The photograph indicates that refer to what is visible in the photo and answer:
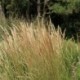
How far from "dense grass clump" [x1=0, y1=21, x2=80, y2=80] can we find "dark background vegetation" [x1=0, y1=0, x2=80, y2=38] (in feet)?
13.0

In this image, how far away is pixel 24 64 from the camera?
5359 millimetres

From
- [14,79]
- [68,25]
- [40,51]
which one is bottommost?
[68,25]

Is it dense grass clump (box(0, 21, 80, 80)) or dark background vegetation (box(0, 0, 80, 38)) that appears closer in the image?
dense grass clump (box(0, 21, 80, 80))

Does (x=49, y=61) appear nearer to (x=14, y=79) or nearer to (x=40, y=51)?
(x=40, y=51)

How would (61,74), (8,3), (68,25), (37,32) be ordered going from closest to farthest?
(61,74) < (37,32) < (68,25) < (8,3)

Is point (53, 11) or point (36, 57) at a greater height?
point (36, 57)

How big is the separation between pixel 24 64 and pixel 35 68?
1.06ft

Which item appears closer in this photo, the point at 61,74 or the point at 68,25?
the point at 61,74

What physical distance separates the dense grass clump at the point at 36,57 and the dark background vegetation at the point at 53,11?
156 inches

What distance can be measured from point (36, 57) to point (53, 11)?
16.6ft

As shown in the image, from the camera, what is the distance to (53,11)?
10.1m

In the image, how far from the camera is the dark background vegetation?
980 centimetres

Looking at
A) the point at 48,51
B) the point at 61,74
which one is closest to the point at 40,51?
the point at 48,51

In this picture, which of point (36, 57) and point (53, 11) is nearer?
point (36, 57)
